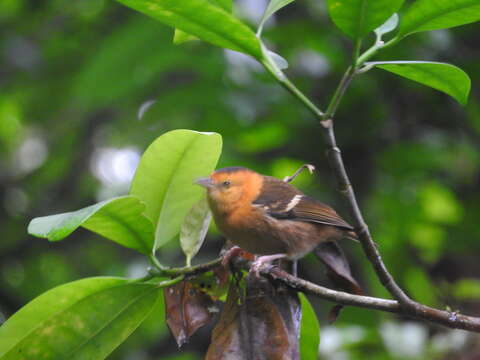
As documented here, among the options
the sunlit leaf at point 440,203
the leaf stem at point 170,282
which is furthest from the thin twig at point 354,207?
the sunlit leaf at point 440,203

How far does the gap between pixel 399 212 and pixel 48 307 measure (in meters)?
3.25

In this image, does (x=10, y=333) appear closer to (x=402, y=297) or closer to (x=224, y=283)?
(x=224, y=283)

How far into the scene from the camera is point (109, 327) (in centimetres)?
209

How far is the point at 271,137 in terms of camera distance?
4.41 m

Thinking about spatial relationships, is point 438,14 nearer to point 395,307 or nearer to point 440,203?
point 395,307

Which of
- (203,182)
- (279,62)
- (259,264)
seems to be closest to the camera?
(279,62)

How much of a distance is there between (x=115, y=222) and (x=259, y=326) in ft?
1.82

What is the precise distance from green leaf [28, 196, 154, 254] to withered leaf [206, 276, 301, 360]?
35 centimetres

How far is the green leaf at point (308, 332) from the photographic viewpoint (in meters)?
2.28

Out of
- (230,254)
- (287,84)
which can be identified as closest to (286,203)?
(230,254)

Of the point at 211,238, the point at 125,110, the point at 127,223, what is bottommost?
the point at 211,238

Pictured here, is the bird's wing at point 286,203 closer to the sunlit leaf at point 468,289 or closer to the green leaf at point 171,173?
the green leaf at point 171,173

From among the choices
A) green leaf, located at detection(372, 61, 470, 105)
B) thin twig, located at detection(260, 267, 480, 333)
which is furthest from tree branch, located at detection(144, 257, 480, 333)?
green leaf, located at detection(372, 61, 470, 105)

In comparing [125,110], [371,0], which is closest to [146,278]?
[371,0]
